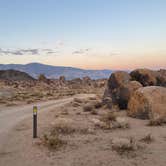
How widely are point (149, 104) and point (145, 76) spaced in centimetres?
817

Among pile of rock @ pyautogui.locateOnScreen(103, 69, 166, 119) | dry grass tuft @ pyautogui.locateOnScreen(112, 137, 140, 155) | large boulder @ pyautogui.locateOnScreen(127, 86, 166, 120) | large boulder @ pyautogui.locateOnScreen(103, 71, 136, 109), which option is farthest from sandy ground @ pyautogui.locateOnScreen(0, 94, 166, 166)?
large boulder @ pyautogui.locateOnScreen(103, 71, 136, 109)

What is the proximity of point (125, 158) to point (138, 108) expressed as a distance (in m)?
8.68

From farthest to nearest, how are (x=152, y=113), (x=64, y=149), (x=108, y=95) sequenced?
(x=108, y=95) → (x=152, y=113) → (x=64, y=149)

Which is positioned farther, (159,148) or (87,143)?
(87,143)

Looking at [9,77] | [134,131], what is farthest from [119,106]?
[9,77]

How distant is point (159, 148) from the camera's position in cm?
959

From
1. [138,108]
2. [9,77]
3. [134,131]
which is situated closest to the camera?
[134,131]

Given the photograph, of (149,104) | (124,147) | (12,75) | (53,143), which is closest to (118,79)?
(149,104)

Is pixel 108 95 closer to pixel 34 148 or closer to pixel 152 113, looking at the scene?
pixel 152 113

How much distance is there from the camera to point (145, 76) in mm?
23828

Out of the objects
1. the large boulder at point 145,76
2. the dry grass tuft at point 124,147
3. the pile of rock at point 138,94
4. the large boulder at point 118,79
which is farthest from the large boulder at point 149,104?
the large boulder at point 145,76

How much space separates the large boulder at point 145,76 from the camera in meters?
23.6

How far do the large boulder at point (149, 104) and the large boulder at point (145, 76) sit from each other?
6.55m

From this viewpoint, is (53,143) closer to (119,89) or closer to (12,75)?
(119,89)
